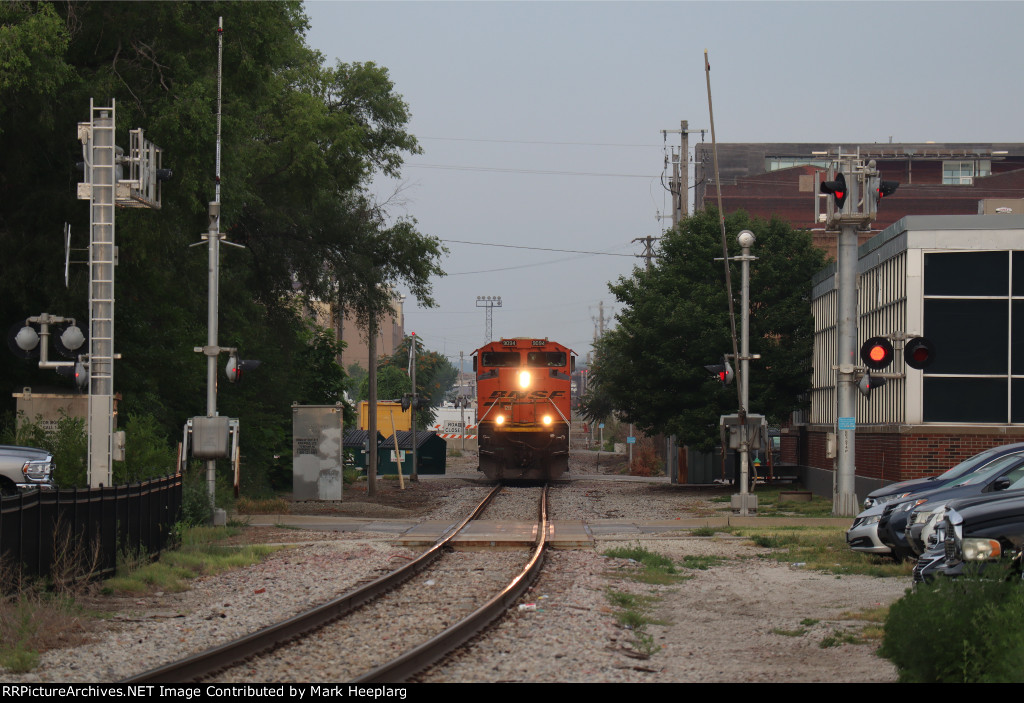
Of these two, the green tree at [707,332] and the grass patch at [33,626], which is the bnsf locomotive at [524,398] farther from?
the grass patch at [33,626]

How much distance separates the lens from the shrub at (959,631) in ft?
22.8

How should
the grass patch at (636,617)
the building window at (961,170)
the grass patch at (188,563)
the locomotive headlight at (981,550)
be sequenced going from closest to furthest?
1. the locomotive headlight at (981,550)
2. the grass patch at (636,617)
3. the grass patch at (188,563)
4. the building window at (961,170)

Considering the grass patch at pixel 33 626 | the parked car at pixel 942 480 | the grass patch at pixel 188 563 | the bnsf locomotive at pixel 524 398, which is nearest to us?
the grass patch at pixel 33 626

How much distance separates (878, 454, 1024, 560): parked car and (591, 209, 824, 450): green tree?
67.0 feet

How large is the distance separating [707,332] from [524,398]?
618cm

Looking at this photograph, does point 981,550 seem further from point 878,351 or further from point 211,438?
point 211,438

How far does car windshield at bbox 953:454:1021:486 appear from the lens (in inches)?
580

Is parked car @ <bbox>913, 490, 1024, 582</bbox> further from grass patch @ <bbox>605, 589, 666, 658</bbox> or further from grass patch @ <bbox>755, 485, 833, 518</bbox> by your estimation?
grass patch @ <bbox>755, 485, 833, 518</bbox>

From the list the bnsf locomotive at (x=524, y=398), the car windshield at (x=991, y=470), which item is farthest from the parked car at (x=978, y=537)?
the bnsf locomotive at (x=524, y=398)

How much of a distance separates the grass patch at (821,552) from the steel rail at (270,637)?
5.70 m

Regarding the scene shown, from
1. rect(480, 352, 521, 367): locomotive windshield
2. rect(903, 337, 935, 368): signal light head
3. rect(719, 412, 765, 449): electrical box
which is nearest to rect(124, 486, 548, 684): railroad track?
rect(903, 337, 935, 368): signal light head

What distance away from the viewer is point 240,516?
79.0ft
